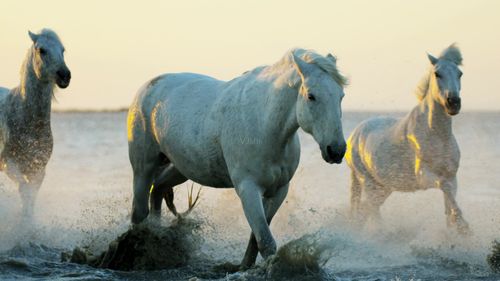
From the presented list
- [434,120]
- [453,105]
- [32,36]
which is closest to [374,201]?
[434,120]

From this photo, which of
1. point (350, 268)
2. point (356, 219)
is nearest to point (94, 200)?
point (356, 219)

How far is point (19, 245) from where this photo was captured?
332 inches

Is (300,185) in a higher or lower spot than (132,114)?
lower

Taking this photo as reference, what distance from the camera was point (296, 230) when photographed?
991cm

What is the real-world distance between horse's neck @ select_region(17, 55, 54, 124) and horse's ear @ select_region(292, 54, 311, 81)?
15.0 ft

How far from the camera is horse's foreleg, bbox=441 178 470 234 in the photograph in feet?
30.3

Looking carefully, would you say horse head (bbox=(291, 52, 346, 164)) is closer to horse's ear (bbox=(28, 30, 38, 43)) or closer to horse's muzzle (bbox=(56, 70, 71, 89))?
horse's muzzle (bbox=(56, 70, 71, 89))

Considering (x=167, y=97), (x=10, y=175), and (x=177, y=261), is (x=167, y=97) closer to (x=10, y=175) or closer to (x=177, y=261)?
(x=177, y=261)

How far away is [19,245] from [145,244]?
5.64ft

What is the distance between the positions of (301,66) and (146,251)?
2.28 meters

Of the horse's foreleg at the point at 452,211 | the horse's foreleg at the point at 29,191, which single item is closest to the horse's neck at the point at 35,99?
the horse's foreleg at the point at 29,191

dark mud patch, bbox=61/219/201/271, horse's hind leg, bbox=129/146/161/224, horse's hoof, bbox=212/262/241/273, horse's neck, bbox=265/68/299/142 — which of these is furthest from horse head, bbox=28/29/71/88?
horse's neck, bbox=265/68/299/142

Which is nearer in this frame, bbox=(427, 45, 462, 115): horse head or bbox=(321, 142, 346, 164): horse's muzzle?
bbox=(321, 142, 346, 164): horse's muzzle

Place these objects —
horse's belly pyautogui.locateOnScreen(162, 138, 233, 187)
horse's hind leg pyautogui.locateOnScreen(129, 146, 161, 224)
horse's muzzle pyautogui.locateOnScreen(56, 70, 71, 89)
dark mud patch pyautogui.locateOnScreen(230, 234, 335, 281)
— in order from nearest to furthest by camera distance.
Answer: dark mud patch pyautogui.locateOnScreen(230, 234, 335, 281)
horse's belly pyautogui.locateOnScreen(162, 138, 233, 187)
horse's hind leg pyautogui.locateOnScreen(129, 146, 161, 224)
horse's muzzle pyautogui.locateOnScreen(56, 70, 71, 89)
